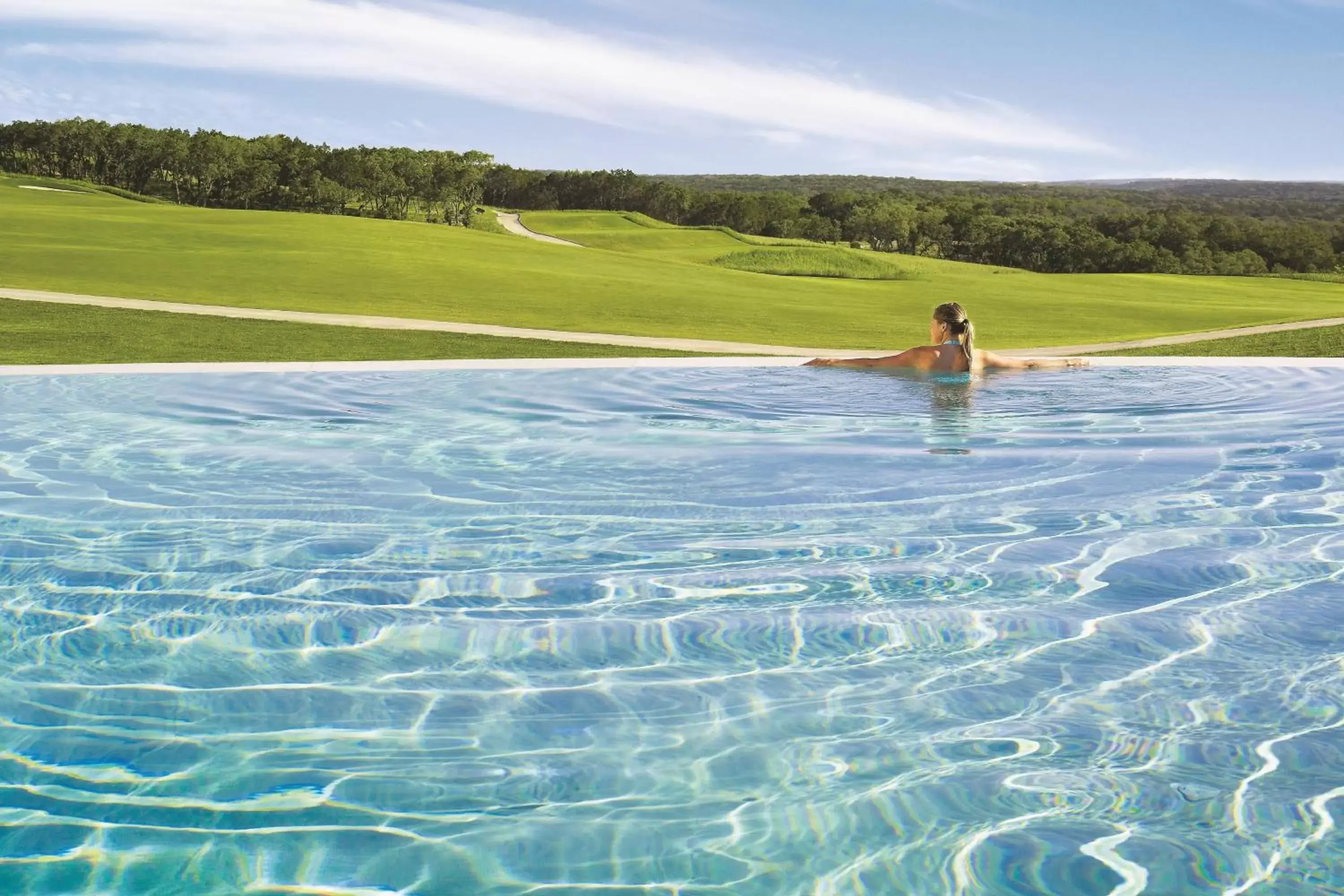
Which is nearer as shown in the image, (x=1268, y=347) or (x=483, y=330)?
(x=483, y=330)

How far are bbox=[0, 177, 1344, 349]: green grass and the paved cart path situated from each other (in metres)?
0.84

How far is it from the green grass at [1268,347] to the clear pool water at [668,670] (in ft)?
39.4

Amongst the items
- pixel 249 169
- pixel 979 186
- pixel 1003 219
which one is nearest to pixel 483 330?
pixel 1003 219

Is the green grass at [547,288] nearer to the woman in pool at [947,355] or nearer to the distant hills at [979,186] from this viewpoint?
the woman in pool at [947,355]

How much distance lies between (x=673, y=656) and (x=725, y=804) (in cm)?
89

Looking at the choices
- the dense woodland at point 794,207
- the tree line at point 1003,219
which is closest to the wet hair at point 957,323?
the tree line at point 1003,219

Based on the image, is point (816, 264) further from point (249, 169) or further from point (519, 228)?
point (249, 169)

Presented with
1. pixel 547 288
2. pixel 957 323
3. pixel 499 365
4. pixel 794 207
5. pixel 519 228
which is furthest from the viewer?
pixel 794 207

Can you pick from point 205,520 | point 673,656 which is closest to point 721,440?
point 205,520

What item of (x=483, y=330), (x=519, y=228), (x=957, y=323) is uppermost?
(x=519, y=228)

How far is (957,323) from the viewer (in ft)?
30.5

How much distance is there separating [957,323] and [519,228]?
7596 centimetres

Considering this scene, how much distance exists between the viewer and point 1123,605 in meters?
3.95

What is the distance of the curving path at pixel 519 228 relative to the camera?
73.5 m
